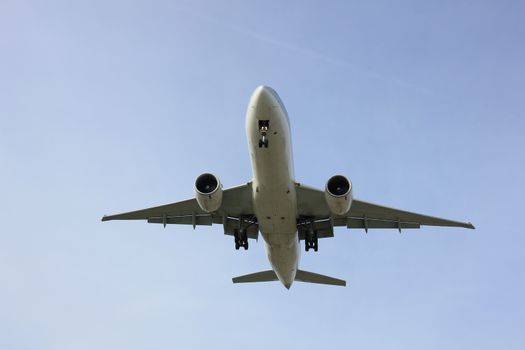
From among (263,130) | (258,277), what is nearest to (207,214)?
(258,277)

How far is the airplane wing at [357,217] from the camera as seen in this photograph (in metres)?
22.2

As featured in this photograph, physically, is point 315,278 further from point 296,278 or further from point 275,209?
point 275,209

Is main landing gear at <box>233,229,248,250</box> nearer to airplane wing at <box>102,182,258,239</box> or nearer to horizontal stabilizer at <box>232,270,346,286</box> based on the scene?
airplane wing at <box>102,182,258,239</box>

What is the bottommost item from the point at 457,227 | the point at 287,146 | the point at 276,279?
the point at 276,279

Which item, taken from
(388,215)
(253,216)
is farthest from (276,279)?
(388,215)

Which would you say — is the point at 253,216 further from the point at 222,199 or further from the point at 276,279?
the point at 276,279

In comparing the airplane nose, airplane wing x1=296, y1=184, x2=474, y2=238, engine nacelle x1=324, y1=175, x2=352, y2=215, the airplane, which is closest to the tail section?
the airplane

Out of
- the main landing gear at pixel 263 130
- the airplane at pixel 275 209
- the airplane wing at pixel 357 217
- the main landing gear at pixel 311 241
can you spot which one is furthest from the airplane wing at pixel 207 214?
the main landing gear at pixel 263 130

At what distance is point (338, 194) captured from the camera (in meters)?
20.4

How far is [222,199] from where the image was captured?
72.7ft

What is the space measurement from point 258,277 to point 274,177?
8.23 metres

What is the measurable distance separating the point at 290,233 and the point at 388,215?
14.9 feet

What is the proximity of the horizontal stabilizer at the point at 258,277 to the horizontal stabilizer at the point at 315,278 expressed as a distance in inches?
43.4

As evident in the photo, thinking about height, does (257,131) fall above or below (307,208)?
above
